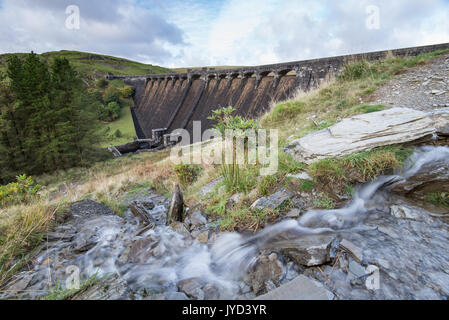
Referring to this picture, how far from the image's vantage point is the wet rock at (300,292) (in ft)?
5.68

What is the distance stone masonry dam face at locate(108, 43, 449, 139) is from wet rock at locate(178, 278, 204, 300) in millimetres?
4385

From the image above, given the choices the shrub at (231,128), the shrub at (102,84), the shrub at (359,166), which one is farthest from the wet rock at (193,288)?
the shrub at (102,84)

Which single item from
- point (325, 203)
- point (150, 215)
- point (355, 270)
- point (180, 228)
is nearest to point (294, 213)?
point (325, 203)

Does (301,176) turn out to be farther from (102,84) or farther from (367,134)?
(102,84)

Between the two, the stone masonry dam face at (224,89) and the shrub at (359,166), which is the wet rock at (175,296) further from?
the stone masonry dam face at (224,89)

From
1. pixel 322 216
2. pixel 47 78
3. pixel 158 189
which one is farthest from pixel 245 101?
pixel 322 216

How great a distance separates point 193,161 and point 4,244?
4.52 meters

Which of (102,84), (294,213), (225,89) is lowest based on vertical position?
(294,213)

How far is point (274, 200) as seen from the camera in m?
3.10

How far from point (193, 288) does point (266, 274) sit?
2.52 ft

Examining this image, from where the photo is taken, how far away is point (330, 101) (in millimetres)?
6320

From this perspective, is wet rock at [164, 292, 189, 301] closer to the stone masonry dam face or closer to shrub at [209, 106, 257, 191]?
Answer: shrub at [209, 106, 257, 191]
